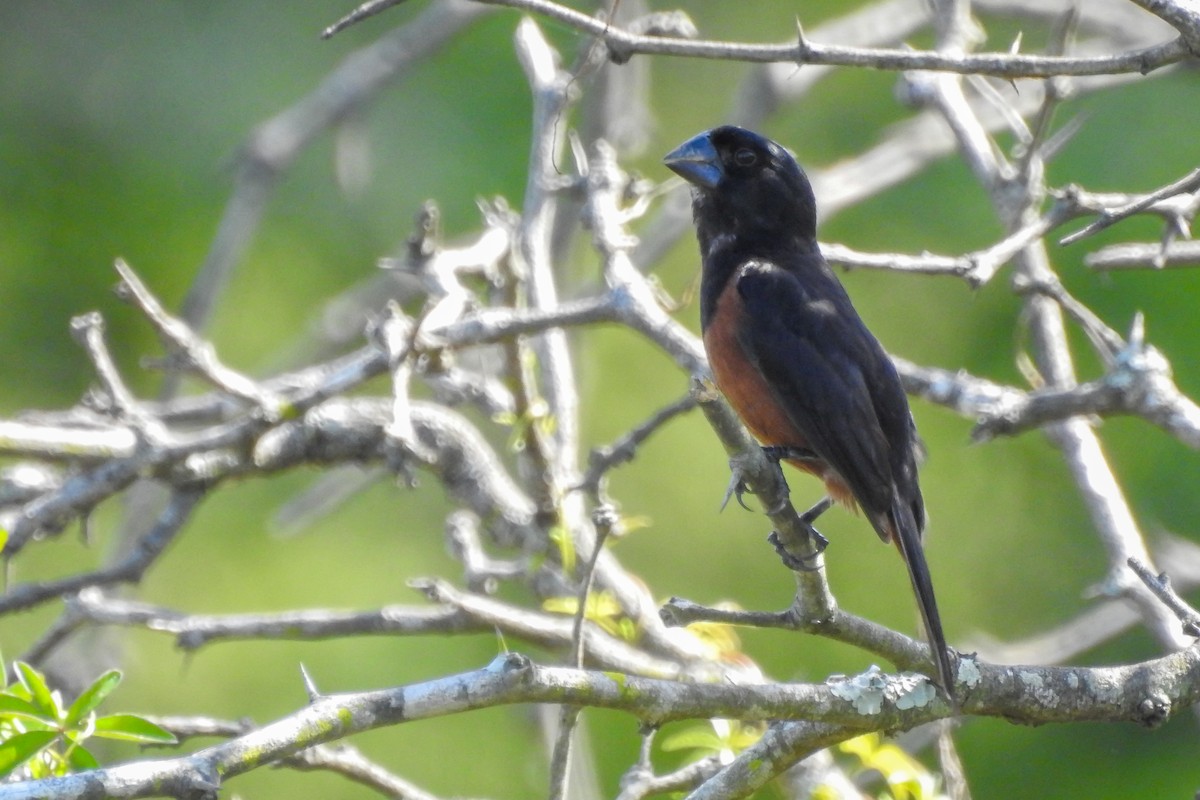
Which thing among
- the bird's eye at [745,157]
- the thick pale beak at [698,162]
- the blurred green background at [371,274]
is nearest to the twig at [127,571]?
the thick pale beak at [698,162]

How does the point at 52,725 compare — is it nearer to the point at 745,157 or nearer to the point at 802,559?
the point at 802,559

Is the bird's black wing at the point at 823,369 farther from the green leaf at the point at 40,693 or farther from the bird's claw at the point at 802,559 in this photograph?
the green leaf at the point at 40,693

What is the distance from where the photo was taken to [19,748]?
2363 millimetres

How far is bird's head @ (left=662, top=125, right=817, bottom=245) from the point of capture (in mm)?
4434

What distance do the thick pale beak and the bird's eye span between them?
55 mm

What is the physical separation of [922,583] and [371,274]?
531cm

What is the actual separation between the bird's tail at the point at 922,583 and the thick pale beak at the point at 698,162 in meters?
1.26

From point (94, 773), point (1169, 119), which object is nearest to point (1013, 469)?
point (1169, 119)

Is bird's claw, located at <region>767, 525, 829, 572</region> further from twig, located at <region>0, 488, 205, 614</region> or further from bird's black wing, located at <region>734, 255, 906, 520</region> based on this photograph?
twig, located at <region>0, 488, 205, 614</region>

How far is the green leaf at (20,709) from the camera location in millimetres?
2447

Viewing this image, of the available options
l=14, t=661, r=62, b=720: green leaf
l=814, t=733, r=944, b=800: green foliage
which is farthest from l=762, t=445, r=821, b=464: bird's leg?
l=14, t=661, r=62, b=720: green leaf

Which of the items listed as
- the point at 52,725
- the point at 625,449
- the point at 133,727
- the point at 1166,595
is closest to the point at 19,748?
the point at 52,725

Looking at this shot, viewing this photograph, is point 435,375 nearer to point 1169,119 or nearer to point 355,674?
point 355,674

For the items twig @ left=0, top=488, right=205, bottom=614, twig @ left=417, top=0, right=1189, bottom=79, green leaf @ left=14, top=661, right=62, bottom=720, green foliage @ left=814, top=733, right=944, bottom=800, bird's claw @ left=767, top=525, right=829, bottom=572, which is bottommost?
green leaf @ left=14, top=661, right=62, bottom=720
